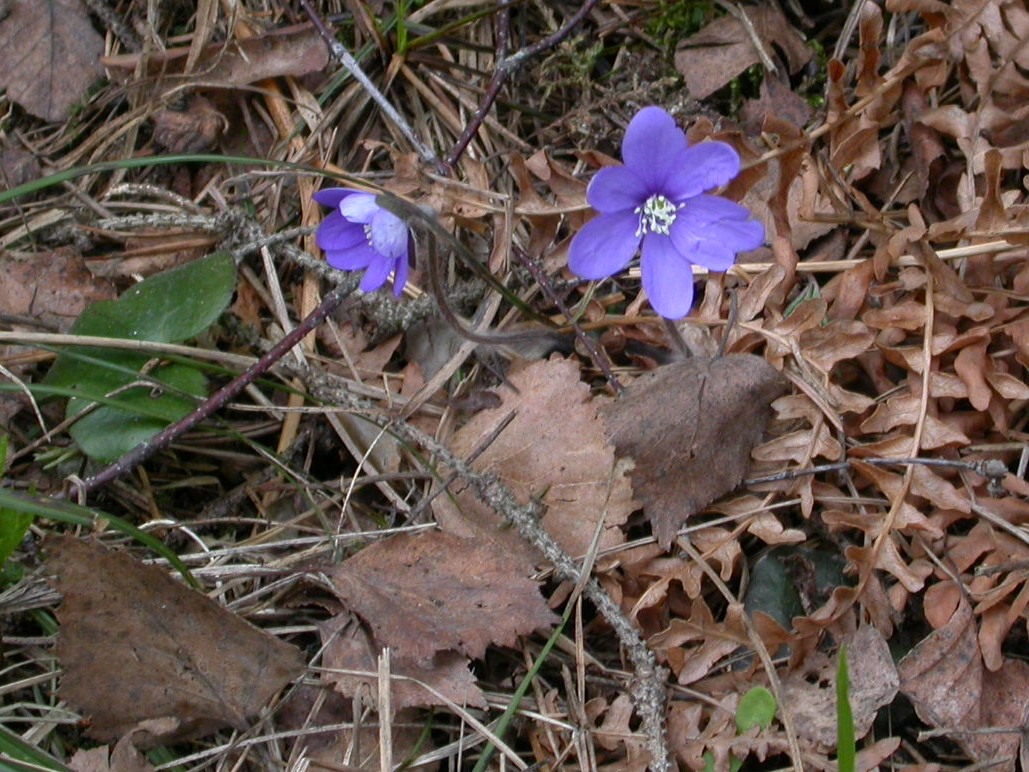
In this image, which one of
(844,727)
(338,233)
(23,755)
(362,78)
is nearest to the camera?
(844,727)

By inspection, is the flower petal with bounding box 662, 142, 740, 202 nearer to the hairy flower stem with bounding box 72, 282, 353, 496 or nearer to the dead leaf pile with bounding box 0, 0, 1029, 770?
the dead leaf pile with bounding box 0, 0, 1029, 770

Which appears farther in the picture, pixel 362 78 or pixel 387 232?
pixel 362 78

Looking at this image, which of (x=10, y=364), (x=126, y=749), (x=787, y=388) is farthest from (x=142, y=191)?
→ (x=787, y=388)

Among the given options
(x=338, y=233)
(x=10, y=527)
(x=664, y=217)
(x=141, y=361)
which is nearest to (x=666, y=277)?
(x=664, y=217)

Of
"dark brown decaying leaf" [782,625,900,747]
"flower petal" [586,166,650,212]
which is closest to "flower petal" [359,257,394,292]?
"flower petal" [586,166,650,212]

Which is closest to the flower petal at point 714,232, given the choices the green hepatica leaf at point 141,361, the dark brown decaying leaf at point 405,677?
the dark brown decaying leaf at point 405,677

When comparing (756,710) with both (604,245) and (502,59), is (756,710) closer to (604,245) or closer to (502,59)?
(604,245)

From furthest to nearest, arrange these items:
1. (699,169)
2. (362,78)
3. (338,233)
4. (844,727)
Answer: (362,78)
(338,233)
(699,169)
(844,727)
